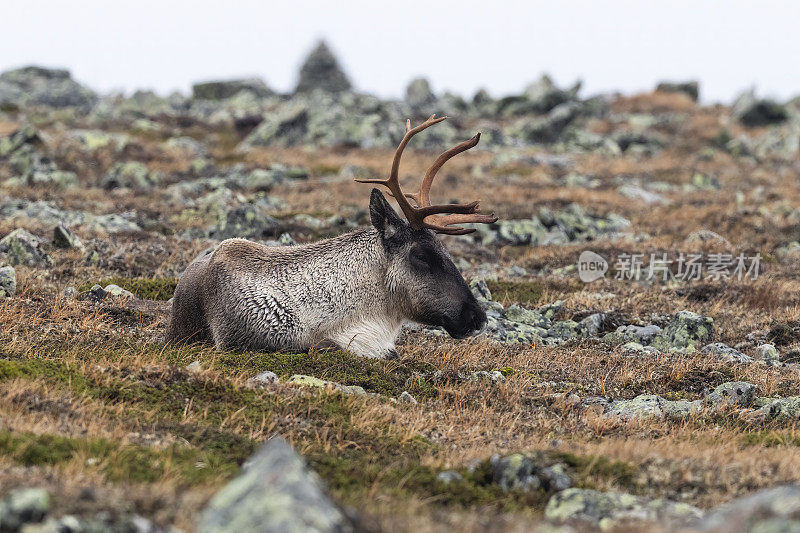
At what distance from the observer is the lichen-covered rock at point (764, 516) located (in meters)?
3.20

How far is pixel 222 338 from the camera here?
918 centimetres

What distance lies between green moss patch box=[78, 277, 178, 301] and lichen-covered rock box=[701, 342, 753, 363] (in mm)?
8575

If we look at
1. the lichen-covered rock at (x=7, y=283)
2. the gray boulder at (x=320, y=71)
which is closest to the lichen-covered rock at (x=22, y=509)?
the lichen-covered rock at (x=7, y=283)

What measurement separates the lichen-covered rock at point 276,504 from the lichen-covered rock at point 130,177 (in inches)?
916

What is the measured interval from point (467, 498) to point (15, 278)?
9.18 m

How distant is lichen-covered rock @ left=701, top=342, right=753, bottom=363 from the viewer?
11249 millimetres

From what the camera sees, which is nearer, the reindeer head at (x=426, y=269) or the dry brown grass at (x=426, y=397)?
the dry brown grass at (x=426, y=397)

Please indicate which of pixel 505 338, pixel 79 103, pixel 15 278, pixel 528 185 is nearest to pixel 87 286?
pixel 15 278

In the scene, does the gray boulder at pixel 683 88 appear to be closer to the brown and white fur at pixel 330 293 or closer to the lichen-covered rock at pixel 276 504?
the brown and white fur at pixel 330 293

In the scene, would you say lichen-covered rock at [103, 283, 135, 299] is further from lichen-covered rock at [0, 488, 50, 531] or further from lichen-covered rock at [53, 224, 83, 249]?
lichen-covered rock at [0, 488, 50, 531]

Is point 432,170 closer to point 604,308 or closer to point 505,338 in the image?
point 505,338

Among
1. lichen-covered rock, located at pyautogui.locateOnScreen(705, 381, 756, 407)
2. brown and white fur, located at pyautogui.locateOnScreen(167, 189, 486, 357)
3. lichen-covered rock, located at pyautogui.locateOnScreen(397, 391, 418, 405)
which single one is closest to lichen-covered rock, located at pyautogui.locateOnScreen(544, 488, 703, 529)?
lichen-covered rock, located at pyautogui.locateOnScreen(397, 391, 418, 405)

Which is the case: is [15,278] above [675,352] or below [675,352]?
above

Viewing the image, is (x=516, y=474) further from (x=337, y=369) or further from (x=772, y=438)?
(x=337, y=369)
